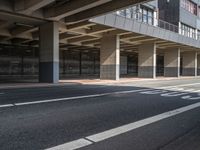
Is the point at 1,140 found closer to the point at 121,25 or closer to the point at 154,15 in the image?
the point at 121,25

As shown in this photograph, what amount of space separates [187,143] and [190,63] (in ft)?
169

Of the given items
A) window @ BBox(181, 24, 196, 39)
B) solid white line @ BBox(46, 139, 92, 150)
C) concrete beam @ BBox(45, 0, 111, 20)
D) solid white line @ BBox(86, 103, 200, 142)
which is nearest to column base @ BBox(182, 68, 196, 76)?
window @ BBox(181, 24, 196, 39)

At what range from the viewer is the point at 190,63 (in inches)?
2157

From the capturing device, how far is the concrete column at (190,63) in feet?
178

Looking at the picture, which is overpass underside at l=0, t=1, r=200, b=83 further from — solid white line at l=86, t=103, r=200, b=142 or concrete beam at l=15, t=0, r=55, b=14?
solid white line at l=86, t=103, r=200, b=142

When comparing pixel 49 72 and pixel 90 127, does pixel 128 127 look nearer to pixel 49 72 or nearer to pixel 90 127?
pixel 90 127

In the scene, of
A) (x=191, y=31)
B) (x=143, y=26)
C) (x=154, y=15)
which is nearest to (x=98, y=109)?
(x=143, y=26)

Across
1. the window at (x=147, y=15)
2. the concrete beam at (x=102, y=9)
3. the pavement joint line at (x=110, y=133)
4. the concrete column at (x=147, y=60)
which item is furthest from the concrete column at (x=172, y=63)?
the pavement joint line at (x=110, y=133)

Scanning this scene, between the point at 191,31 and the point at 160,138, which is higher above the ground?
the point at 191,31

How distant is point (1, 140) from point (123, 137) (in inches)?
97.4

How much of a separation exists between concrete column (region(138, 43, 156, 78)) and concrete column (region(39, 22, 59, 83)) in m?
18.0

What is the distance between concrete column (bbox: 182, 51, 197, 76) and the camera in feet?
178

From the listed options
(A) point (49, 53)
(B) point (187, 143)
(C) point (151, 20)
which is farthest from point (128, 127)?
(C) point (151, 20)

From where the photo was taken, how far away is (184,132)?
263 inches
